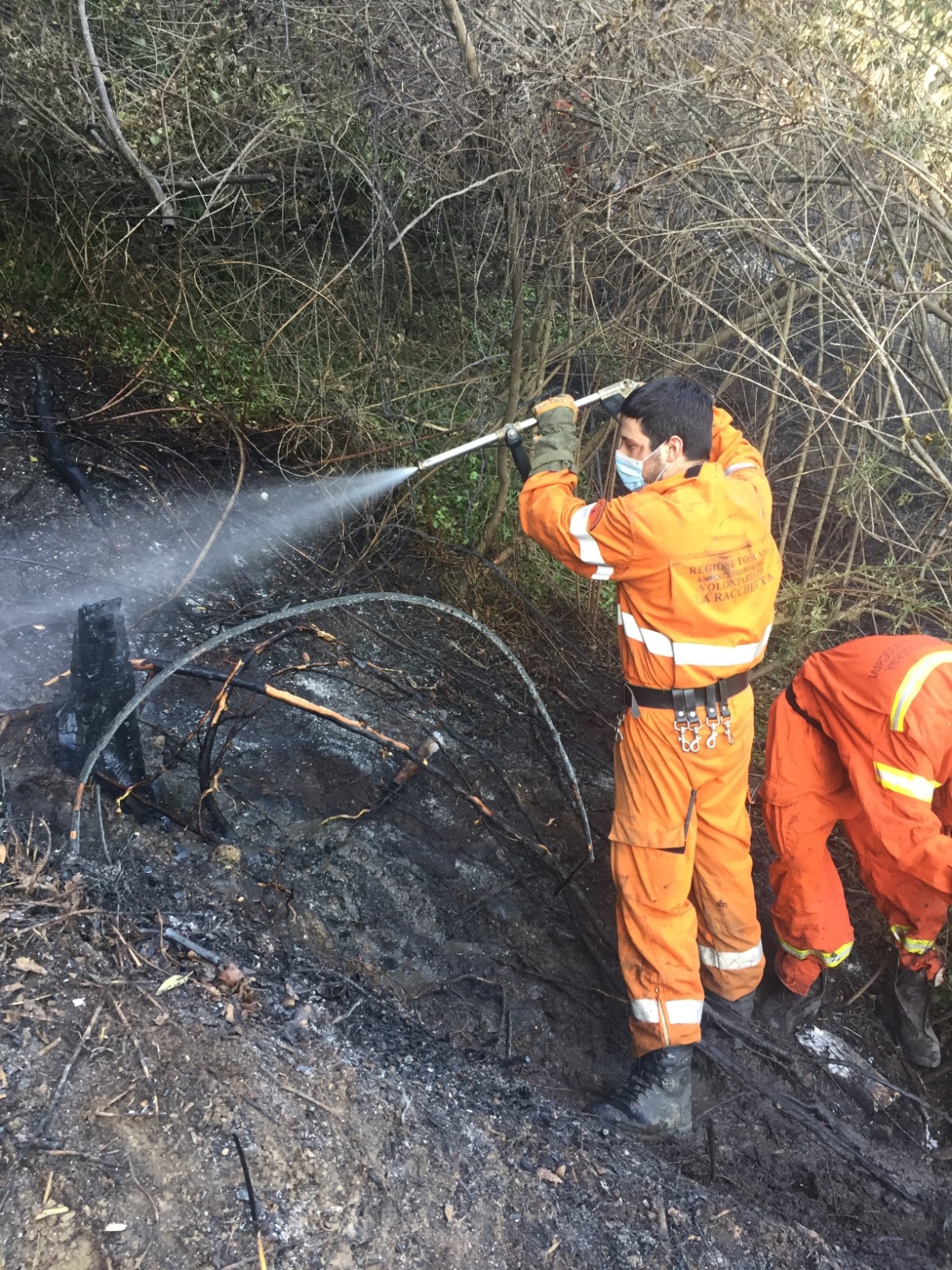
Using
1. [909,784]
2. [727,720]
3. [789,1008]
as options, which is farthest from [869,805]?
[789,1008]

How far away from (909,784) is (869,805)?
15 cm

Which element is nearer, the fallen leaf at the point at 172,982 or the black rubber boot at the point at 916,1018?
the fallen leaf at the point at 172,982

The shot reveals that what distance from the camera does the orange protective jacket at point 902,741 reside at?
8.64 ft

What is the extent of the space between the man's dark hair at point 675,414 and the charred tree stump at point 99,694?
6.27 ft

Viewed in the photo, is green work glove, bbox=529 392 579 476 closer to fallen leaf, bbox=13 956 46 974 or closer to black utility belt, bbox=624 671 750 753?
black utility belt, bbox=624 671 750 753

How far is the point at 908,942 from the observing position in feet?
10.2

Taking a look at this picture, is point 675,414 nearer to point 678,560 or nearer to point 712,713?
point 678,560

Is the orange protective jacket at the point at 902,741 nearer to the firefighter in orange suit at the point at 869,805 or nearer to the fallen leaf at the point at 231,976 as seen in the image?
the firefighter in orange suit at the point at 869,805

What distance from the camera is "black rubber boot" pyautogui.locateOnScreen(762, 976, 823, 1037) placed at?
3457 millimetres

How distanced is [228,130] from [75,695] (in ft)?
11.8

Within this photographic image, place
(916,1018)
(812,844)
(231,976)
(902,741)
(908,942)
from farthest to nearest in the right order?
(916,1018) → (812,844) → (908,942) → (902,741) → (231,976)

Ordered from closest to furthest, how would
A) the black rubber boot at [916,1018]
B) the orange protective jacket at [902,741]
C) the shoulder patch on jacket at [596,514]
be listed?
the orange protective jacket at [902,741] < the shoulder patch on jacket at [596,514] < the black rubber boot at [916,1018]

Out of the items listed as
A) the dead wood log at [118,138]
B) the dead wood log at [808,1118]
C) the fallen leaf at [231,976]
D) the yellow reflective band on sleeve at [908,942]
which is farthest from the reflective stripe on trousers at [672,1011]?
the dead wood log at [118,138]

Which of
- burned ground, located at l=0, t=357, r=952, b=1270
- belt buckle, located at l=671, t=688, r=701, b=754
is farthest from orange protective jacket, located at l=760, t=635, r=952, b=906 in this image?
burned ground, located at l=0, t=357, r=952, b=1270
